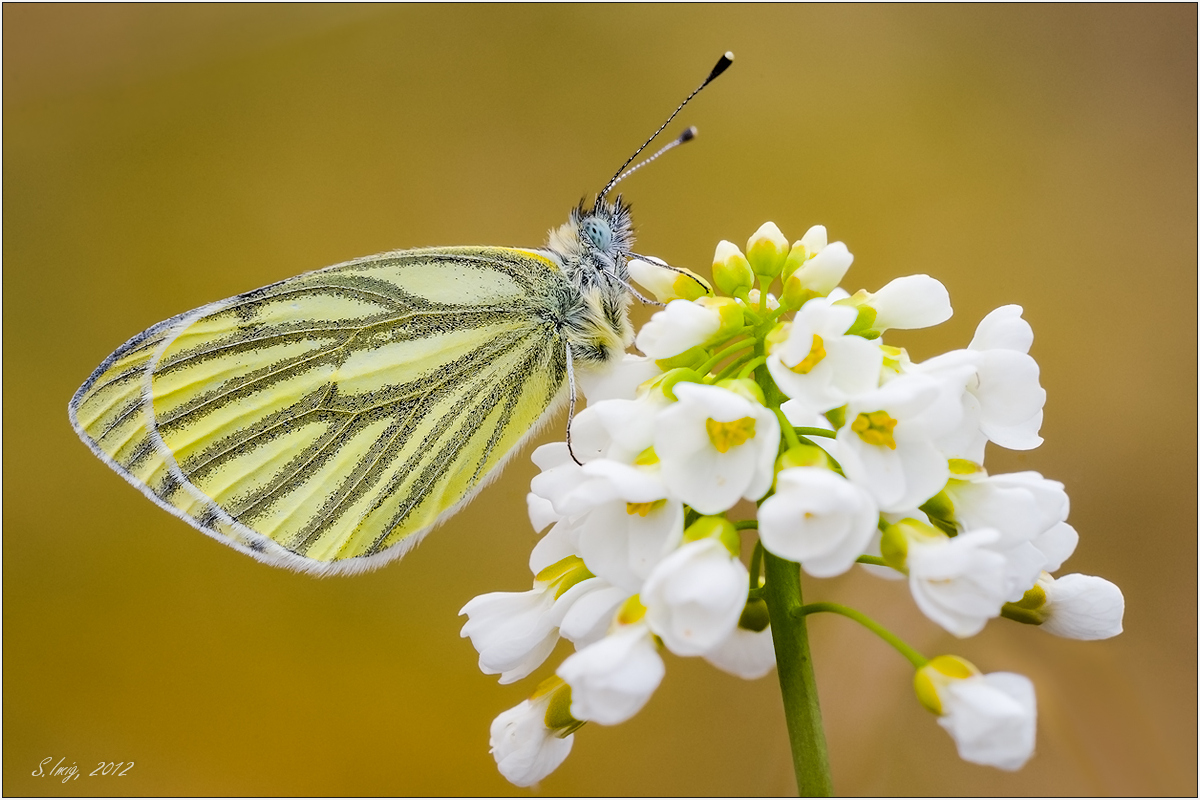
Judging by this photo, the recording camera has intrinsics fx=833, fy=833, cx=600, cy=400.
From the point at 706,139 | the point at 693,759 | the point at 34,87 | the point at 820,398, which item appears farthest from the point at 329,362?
the point at 34,87

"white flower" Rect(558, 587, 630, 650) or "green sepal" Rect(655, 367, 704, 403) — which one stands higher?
"green sepal" Rect(655, 367, 704, 403)

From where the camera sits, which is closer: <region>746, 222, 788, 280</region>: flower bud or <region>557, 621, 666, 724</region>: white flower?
<region>557, 621, 666, 724</region>: white flower

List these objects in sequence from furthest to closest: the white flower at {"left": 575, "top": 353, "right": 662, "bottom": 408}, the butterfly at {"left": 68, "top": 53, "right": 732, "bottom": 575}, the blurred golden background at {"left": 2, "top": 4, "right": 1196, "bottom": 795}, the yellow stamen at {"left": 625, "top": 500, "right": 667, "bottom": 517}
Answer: the blurred golden background at {"left": 2, "top": 4, "right": 1196, "bottom": 795}
the butterfly at {"left": 68, "top": 53, "right": 732, "bottom": 575}
the white flower at {"left": 575, "top": 353, "right": 662, "bottom": 408}
the yellow stamen at {"left": 625, "top": 500, "right": 667, "bottom": 517}

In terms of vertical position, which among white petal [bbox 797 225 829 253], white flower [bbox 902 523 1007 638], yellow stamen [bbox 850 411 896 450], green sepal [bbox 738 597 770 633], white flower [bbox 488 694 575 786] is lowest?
white flower [bbox 488 694 575 786]

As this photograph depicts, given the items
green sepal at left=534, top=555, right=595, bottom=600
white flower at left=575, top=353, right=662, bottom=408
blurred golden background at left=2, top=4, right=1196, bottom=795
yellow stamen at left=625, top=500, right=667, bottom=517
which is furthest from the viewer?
blurred golden background at left=2, top=4, right=1196, bottom=795

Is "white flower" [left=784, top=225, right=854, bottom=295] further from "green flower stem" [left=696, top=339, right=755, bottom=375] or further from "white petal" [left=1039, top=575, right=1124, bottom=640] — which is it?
"white petal" [left=1039, top=575, right=1124, bottom=640]

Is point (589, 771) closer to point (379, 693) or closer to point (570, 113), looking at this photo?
point (379, 693)
